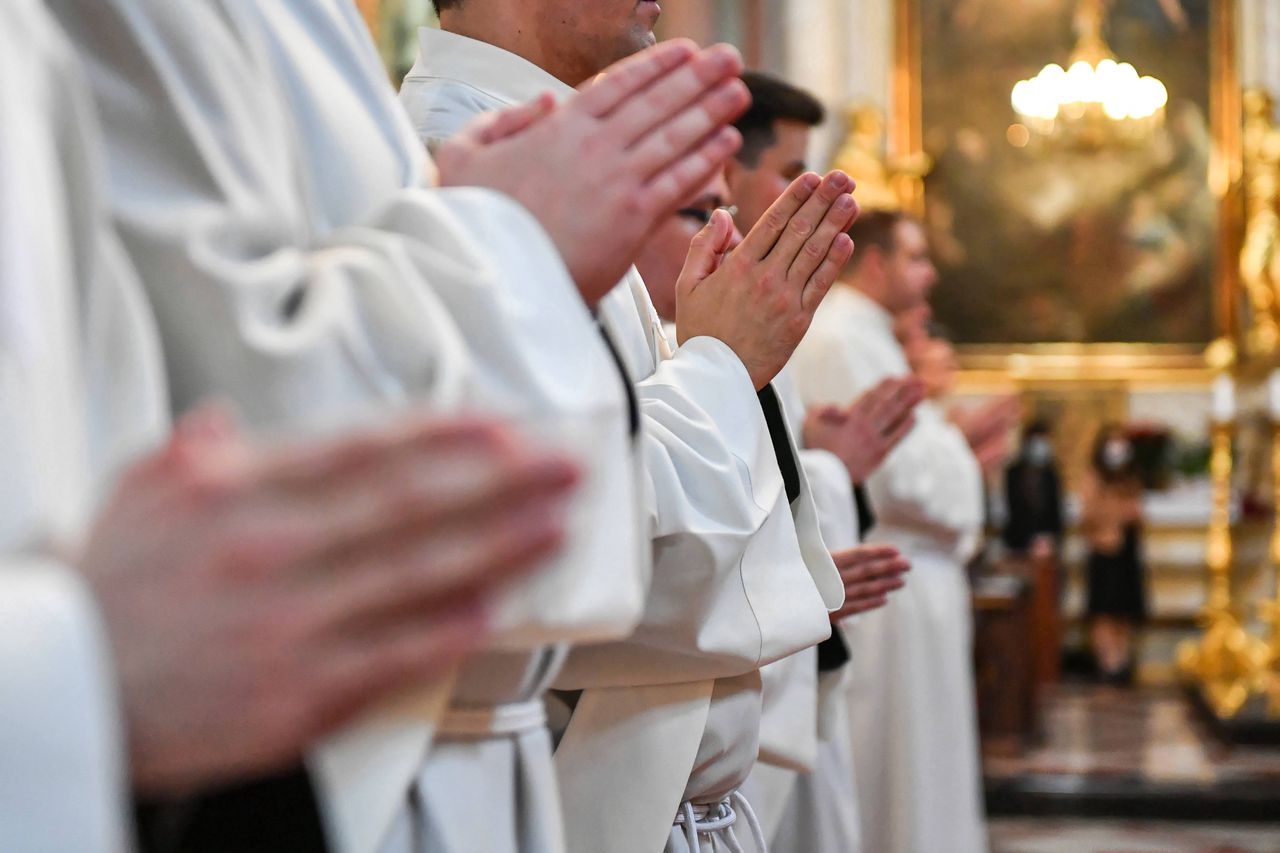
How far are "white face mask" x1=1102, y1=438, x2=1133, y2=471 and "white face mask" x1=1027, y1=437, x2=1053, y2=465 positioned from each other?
1.57ft

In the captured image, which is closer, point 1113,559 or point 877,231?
point 877,231

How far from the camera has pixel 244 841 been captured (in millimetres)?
1176

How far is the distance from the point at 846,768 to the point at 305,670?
10.1ft

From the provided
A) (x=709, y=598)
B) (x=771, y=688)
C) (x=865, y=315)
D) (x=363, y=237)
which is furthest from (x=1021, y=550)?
(x=363, y=237)

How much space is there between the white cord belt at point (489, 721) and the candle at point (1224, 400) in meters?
12.1

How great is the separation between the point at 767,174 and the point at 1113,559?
8.72 metres

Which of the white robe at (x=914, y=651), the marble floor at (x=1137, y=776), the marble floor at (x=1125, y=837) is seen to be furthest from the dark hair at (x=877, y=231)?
the marble floor at (x=1137, y=776)

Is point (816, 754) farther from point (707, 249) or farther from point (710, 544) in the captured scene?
point (710, 544)

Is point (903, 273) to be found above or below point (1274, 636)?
above

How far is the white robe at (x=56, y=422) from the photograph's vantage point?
0.81 meters

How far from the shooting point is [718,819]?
2.40 meters

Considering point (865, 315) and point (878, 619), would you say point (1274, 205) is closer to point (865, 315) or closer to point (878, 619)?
point (865, 315)

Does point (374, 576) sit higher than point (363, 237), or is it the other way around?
point (363, 237)

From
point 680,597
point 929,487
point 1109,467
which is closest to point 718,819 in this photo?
point 680,597
